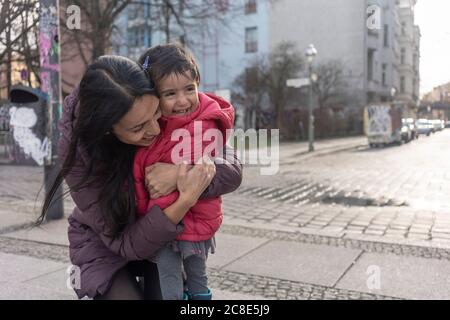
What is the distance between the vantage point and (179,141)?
5.81ft

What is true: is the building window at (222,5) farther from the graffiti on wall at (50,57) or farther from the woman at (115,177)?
the woman at (115,177)

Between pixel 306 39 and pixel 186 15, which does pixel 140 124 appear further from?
pixel 306 39

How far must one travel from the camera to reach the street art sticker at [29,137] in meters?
6.38

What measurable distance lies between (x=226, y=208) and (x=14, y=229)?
10.5 feet

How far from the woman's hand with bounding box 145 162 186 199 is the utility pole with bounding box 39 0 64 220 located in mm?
4955

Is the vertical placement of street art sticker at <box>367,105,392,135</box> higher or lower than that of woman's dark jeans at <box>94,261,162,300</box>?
higher

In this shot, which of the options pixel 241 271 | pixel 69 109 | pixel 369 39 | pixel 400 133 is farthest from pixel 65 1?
pixel 369 39

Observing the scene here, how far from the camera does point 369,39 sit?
3738 centimetres

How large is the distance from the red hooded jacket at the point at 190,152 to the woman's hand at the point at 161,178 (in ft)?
0.08

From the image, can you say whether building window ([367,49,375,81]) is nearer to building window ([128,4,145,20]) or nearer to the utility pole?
building window ([128,4,145,20])

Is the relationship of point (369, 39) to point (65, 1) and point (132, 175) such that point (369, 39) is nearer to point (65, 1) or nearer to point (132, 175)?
point (65, 1)

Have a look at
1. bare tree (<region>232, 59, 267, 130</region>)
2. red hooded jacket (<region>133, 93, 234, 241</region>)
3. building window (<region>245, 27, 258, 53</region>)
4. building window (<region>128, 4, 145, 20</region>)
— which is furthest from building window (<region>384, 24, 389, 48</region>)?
red hooded jacket (<region>133, 93, 234, 241</region>)

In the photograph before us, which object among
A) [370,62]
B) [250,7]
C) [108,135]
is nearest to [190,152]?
[108,135]

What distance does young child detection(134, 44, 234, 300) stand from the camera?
5.83 feet
